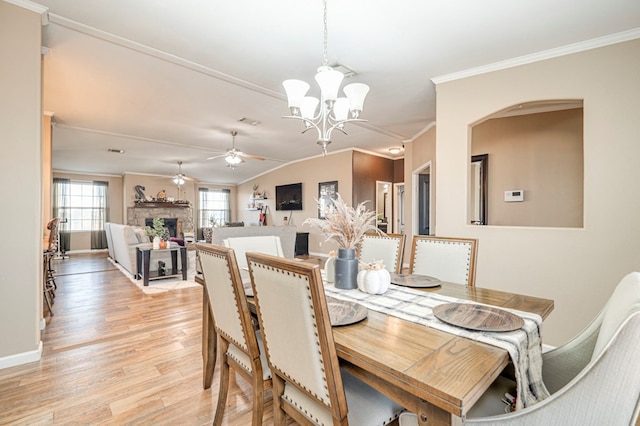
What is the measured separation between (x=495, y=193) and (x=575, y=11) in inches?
93.9

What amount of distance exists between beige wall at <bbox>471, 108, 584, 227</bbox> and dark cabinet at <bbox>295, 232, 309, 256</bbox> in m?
4.74

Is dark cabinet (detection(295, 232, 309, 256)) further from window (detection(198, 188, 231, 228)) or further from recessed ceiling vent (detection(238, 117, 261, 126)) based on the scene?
window (detection(198, 188, 231, 228))

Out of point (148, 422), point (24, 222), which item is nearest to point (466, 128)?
point (148, 422)

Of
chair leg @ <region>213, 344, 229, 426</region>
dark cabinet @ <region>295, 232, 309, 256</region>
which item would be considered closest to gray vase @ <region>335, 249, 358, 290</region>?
chair leg @ <region>213, 344, 229, 426</region>

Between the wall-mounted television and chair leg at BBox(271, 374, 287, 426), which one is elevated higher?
the wall-mounted television

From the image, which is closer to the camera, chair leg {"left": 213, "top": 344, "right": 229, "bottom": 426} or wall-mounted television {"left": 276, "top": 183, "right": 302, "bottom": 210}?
chair leg {"left": 213, "top": 344, "right": 229, "bottom": 426}

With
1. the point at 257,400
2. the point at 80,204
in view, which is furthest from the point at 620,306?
the point at 80,204

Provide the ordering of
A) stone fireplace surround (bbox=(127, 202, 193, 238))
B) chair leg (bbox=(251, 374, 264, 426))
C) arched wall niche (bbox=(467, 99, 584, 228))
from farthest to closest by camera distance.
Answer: stone fireplace surround (bbox=(127, 202, 193, 238))
arched wall niche (bbox=(467, 99, 584, 228))
chair leg (bbox=(251, 374, 264, 426))

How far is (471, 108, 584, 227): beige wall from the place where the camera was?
360cm

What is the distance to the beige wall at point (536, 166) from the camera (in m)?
3.60

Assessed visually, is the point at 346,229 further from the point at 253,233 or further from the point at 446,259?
the point at 253,233

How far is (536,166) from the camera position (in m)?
3.83

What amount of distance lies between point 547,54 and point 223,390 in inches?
151

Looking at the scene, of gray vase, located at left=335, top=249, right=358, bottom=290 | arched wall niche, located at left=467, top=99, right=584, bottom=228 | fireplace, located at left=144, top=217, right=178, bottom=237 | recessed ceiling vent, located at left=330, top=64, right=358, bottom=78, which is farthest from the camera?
fireplace, located at left=144, top=217, right=178, bottom=237
